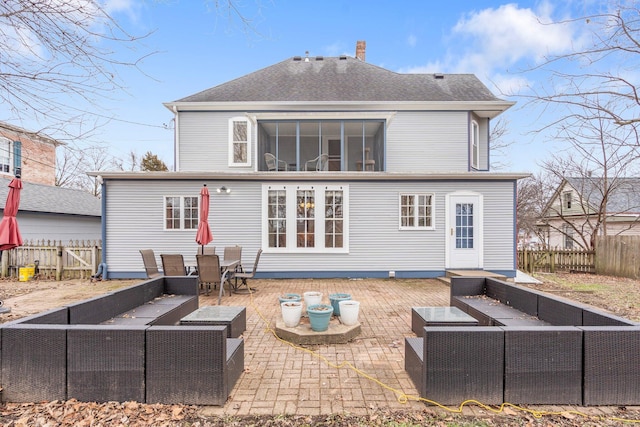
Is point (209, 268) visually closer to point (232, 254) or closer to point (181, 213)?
point (232, 254)

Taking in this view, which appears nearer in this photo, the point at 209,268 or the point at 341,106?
the point at 209,268

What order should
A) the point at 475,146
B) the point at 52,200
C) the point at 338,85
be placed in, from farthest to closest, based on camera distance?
the point at 52,200 < the point at 338,85 < the point at 475,146

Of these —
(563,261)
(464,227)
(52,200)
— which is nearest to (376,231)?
(464,227)

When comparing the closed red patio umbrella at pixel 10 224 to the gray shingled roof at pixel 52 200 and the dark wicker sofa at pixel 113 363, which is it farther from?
the gray shingled roof at pixel 52 200

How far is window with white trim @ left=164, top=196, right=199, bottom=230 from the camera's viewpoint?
32.2 feet

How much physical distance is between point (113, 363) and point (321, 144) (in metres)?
11.0

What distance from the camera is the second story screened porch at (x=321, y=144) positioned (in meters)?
11.4

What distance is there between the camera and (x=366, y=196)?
992cm

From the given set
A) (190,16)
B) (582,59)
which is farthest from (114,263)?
(582,59)

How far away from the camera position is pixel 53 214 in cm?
1430

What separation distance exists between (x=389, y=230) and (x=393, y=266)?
1163 mm

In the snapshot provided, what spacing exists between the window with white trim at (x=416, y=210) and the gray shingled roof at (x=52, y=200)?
15281 millimetres

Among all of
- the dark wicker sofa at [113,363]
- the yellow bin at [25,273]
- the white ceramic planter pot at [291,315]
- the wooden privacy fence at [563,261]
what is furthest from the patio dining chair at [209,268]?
the wooden privacy fence at [563,261]

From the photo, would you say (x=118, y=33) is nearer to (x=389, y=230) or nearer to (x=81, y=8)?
(x=81, y=8)
